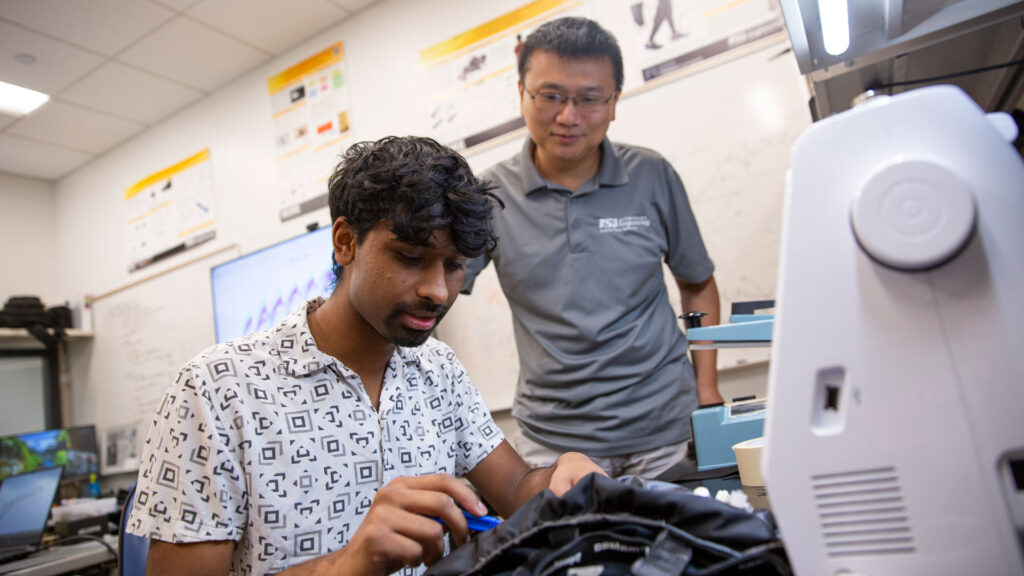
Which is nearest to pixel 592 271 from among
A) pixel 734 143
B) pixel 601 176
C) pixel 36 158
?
pixel 601 176

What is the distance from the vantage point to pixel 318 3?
301cm

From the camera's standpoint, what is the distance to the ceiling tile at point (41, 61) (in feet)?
9.87

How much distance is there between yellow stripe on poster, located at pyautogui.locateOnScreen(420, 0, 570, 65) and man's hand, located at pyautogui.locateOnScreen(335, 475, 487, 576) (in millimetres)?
2279

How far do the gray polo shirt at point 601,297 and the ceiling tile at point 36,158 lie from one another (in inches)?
155

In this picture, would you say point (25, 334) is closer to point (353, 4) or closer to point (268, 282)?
point (268, 282)

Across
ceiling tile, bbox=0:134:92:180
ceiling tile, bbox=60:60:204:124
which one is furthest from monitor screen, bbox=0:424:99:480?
ceiling tile, bbox=60:60:204:124

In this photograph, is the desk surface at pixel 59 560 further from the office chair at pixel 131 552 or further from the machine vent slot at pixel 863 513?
the machine vent slot at pixel 863 513

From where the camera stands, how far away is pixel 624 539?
521mm

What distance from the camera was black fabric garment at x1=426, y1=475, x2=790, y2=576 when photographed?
489 millimetres

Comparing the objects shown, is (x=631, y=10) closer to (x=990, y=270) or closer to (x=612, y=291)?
(x=612, y=291)

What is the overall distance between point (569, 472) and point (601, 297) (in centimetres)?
64

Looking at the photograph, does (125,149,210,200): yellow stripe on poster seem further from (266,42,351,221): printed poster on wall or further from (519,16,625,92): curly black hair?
(519,16,625,92): curly black hair

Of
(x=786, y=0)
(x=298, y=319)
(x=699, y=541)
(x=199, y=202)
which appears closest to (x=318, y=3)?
(x=199, y=202)

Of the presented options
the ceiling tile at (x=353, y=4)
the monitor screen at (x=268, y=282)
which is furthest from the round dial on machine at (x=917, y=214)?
the ceiling tile at (x=353, y=4)
